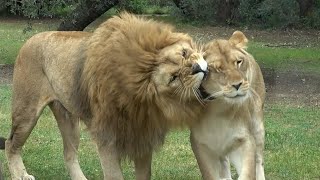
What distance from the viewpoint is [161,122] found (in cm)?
495

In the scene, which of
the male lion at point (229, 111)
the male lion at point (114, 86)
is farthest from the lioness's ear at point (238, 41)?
the male lion at point (114, 86)

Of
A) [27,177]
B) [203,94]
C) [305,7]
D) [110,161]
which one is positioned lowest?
[305,7]

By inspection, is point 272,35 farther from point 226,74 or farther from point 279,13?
point 226,74

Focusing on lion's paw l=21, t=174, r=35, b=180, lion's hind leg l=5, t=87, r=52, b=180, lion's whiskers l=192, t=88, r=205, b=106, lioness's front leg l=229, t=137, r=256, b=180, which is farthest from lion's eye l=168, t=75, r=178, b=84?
lion's paw l=21, t=174, r=35, b=180

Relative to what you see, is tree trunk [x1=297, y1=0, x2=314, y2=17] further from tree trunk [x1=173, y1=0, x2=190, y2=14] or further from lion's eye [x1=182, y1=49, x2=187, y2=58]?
lion's eye [x1=182, y1=49, x2=187, y2=58]

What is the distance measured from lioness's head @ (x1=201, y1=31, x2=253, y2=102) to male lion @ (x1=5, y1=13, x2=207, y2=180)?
0.11m

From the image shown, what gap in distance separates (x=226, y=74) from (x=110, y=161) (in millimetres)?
1413

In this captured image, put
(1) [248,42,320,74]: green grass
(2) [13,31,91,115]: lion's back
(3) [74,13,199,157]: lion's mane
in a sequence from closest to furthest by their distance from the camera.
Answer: (3) [74,13,199,157]: lion's mane → (2) [13,31,91,115]: lion's back → (1) [248,42,320,74]: green grass

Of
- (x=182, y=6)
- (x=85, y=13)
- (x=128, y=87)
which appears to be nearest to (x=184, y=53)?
(x=128, y=87)

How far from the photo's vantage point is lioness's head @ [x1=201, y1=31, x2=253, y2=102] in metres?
4.50

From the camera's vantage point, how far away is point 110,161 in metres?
5.52

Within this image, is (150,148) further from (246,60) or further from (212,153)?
(246,60)

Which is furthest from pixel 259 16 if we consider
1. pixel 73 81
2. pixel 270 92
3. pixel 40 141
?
pixel 73 81

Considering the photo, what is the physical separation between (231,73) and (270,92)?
9.68 meters
